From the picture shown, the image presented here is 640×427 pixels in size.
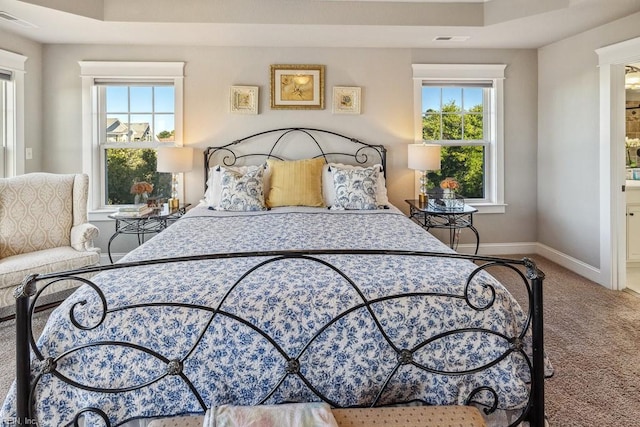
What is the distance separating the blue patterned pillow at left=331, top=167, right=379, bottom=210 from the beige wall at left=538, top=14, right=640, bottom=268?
6.66ft

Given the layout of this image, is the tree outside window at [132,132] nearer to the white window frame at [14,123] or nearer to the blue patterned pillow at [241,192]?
the white window frame at [14,123]

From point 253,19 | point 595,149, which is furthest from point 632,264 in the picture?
point 253,19

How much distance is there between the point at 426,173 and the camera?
14.9 feet

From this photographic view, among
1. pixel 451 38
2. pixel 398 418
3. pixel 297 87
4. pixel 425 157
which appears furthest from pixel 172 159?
pixel 398 418

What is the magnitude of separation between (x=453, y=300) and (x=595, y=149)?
312 centimetres

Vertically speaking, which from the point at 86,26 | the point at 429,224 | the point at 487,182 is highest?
the point at 86,26

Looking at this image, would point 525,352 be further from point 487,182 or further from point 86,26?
point 86,26

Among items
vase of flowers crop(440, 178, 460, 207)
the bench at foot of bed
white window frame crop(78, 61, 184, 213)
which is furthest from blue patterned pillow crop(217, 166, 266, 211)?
the bench at foot of bed

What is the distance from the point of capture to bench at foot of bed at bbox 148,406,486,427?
1.29 metres

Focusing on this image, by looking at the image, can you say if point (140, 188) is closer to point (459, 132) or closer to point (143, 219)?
point (143, 219)

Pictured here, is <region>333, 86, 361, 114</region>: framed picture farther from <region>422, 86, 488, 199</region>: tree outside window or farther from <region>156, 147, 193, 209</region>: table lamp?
<region>156, 147, 193, 209</region>: table lamp

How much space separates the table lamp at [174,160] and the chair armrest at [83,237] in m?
0.85

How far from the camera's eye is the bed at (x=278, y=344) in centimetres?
141

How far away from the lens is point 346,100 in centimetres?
431
